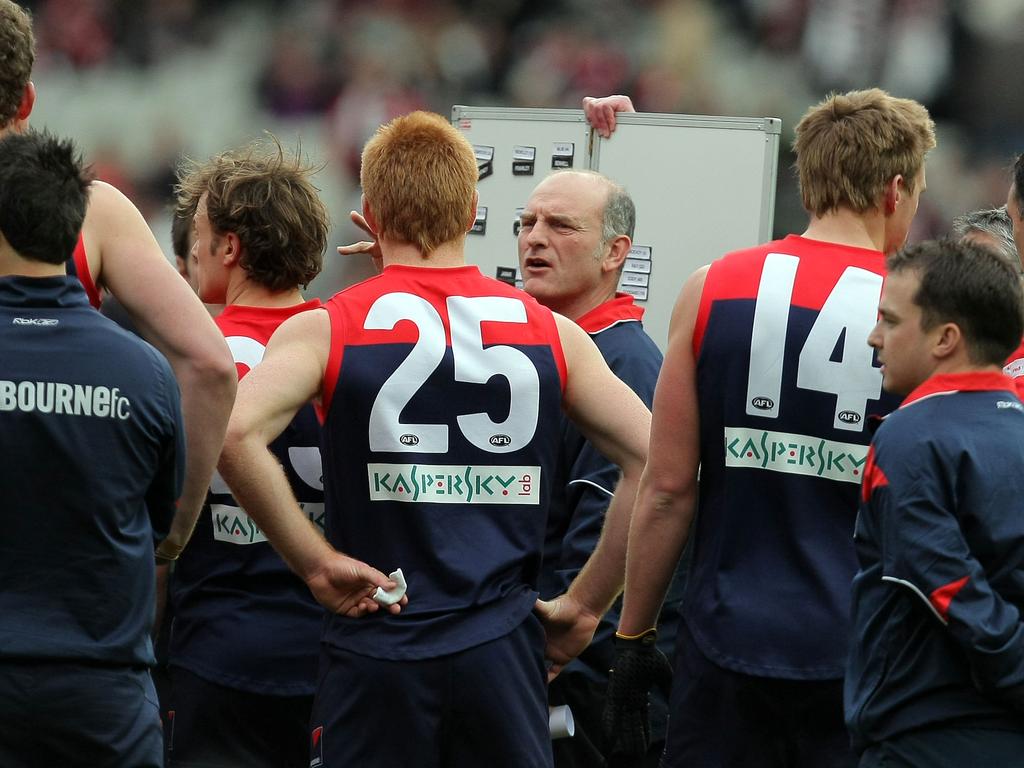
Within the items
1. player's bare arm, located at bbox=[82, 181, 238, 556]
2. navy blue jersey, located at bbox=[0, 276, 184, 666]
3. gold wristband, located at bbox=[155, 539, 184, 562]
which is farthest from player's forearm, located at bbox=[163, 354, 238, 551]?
navy blue jersey, located at bbox=[0, 276, 184, 666]

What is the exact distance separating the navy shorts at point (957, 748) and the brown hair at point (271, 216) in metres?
1.77

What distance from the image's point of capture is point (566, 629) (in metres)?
2.94

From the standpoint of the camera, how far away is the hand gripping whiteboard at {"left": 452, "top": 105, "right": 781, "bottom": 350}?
5.95m

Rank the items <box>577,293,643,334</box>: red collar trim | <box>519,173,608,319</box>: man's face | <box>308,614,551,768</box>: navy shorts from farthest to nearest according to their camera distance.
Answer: <box>519,173,608,319</box>: man's face, <box>577,293,643,334</box>: red collar trim, <box>308,614,551,768</box>: navy shorts

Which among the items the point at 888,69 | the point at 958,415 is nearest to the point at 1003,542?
the point at 958,415

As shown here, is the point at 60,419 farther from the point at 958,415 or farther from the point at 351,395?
the point at 958,415

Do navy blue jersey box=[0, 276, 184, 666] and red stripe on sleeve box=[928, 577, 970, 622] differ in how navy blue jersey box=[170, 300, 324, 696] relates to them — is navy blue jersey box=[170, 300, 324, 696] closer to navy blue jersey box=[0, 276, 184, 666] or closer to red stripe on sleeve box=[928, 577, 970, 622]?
navy blue jersey box=[0, 276, 184, 666]

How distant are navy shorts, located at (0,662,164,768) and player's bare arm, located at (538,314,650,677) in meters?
0.88

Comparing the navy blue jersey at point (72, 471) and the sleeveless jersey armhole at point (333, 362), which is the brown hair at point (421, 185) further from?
the navy blue jersey at point (72, 471)

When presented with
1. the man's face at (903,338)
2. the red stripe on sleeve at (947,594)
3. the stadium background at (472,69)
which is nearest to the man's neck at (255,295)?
the man's face at (903,338)

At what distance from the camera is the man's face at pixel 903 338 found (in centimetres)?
241

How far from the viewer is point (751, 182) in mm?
5945

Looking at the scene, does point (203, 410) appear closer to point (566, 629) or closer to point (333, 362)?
point (333, 362)

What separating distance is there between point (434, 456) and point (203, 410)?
46 cm
